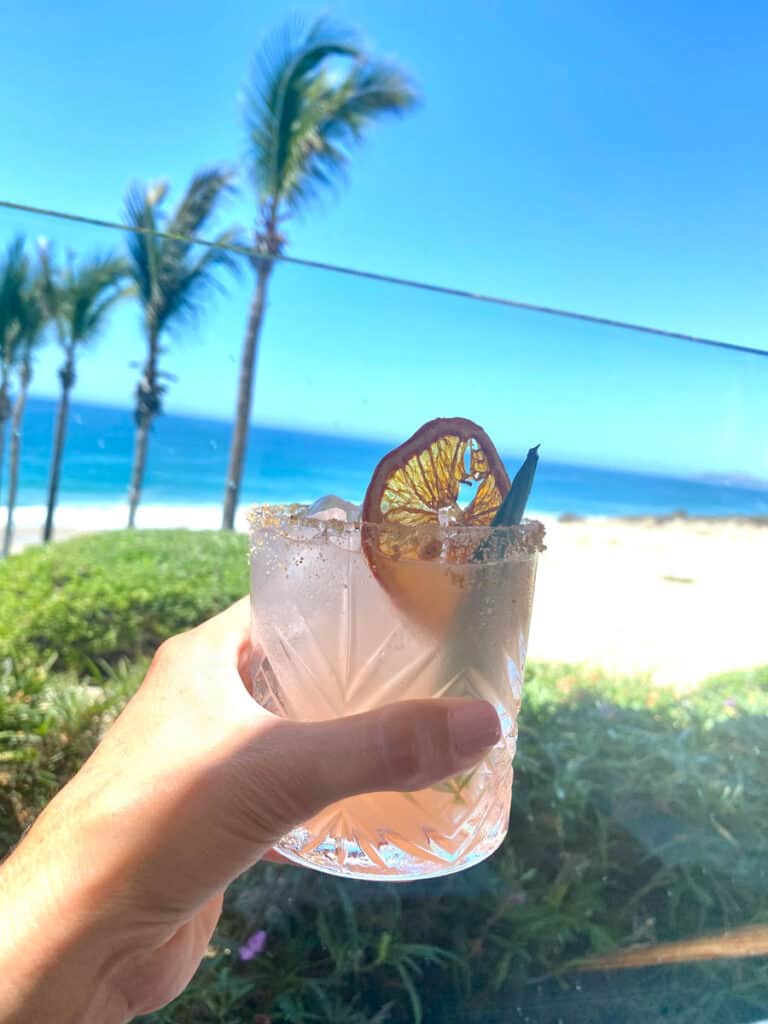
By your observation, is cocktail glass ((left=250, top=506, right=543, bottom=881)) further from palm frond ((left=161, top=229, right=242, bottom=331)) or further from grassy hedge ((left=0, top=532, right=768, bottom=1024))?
palm frond ((left=161, top=229, right=242, bottom=331))

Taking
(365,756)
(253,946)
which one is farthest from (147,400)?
(365,756)

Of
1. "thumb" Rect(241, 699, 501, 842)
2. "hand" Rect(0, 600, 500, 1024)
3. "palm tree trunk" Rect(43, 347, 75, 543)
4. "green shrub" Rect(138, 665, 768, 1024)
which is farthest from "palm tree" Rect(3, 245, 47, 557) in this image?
"thumb" Rect(241, 699, 501, 842)

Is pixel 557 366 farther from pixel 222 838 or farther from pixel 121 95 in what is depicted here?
pixel 121 95

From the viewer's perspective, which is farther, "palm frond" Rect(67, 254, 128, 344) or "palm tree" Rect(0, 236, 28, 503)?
"palm frond" Rect(67, 254, 128, 344)

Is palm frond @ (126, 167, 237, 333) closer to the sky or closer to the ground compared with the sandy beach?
closer to the sky

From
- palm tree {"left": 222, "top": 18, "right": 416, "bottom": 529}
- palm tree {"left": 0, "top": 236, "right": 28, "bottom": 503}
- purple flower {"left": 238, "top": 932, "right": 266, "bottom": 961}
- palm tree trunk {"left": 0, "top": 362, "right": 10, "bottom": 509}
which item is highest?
palm tree {"left": 222, "top": 18, "right": 416, "bottom": 529}

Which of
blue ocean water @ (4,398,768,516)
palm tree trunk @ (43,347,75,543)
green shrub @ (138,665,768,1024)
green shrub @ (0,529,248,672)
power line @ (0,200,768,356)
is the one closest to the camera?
green shrub @ (138,665,768,1024)

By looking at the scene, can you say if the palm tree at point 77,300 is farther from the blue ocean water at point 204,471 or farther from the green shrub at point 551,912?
→ the green shrub at point 551,912

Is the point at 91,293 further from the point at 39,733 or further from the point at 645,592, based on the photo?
the point at 645,592
